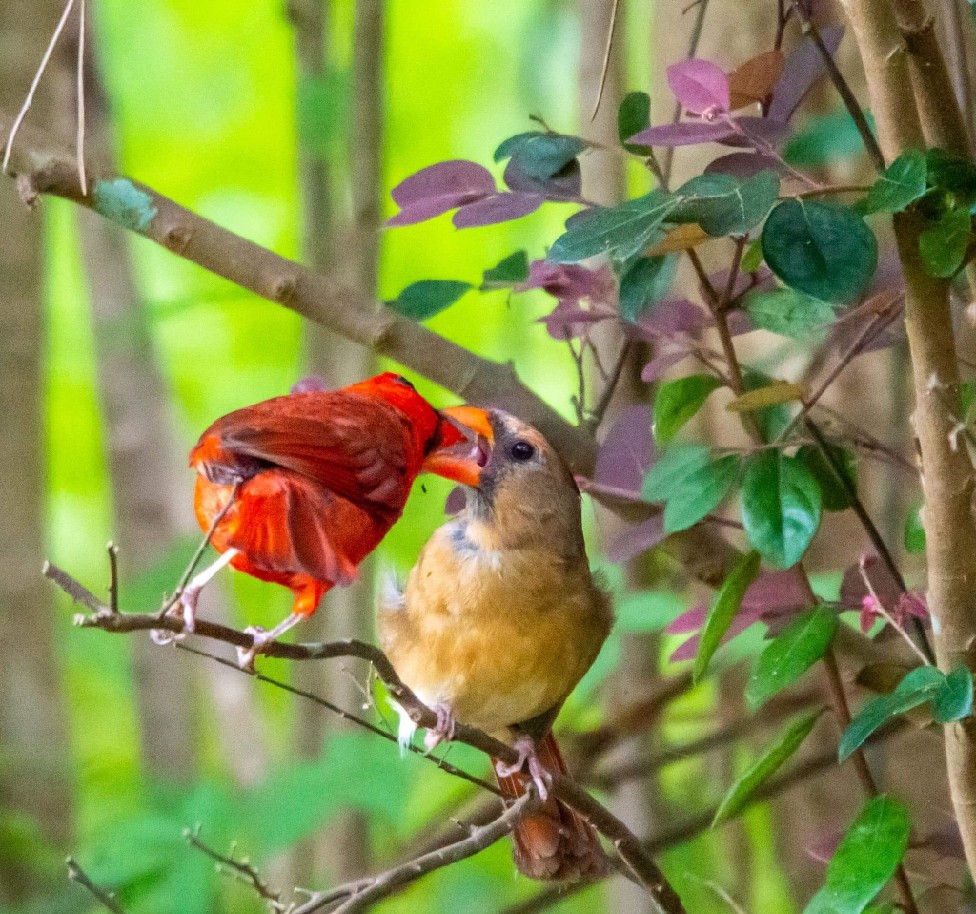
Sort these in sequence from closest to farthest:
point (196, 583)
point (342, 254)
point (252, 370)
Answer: point (196, 583) < point (342, 254) < point (252, 370)

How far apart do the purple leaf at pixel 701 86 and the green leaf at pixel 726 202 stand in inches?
7.0

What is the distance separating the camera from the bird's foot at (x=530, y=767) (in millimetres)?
1711

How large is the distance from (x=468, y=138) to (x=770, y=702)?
3.12m

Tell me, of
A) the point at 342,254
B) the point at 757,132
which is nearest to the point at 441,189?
the point at 757,132

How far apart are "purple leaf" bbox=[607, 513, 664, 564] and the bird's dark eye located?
0.81 feet

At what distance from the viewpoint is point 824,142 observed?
70.1 inches

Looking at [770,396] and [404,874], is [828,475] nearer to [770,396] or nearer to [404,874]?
[770,396]

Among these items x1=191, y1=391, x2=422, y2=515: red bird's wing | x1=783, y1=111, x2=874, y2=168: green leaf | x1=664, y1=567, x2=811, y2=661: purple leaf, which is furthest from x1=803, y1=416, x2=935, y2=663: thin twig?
x1=191, y1=391, x2=422, y2=515: red bird's wing

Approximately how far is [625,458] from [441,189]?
465mm

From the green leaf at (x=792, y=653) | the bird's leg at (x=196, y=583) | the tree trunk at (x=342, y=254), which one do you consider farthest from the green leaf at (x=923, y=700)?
the tree trunk at (x=342, y=254)

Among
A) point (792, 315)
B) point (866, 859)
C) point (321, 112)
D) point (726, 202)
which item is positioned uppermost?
→ point (321, 112)

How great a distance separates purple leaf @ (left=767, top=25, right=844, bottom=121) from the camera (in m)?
1.73

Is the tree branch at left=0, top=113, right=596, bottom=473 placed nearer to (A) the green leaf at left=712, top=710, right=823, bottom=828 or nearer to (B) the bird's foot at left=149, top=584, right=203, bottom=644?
(B) the bird's foot at left=149, top=584, right=203, bottom=644

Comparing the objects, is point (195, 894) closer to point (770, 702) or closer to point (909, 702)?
point (770, 702)
